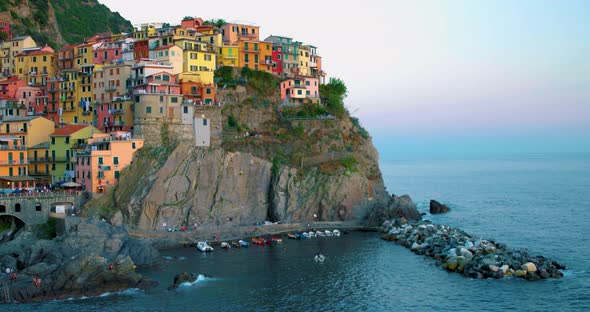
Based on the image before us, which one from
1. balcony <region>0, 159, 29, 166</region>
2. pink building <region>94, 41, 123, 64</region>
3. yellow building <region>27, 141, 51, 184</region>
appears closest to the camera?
balcony <region>0, 159, 29, 166</region>

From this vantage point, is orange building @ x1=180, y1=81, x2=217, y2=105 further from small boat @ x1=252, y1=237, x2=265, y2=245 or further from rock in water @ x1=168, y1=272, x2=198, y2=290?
rock in water @ x1=168, y1=272, x2=198, y2=290

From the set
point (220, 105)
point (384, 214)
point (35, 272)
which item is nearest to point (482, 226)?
point (384, 214)

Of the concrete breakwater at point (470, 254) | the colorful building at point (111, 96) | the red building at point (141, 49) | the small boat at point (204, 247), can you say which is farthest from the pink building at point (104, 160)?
the concrete breakwater at point (470, 254)

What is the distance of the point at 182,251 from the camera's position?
64.8m

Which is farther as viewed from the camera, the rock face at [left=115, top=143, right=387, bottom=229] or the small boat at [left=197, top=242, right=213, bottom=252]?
the rock face at [left=115, top=143, right=387, bottom=229]

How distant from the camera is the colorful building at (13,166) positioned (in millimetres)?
71062

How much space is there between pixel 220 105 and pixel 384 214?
25.1m

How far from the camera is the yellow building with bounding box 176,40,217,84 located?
82438 mm

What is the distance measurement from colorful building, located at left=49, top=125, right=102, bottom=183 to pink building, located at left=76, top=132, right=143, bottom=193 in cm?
245

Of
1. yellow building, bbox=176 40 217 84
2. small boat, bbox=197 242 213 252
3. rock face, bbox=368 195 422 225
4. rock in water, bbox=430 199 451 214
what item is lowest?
small boat, bbox=197 242 213 252

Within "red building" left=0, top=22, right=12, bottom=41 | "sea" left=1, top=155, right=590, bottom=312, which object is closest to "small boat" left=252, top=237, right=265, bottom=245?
"sea" left=1, top=155, right=590, bottom=312

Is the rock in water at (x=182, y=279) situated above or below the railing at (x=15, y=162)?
below

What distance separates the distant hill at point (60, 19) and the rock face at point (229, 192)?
173 ft

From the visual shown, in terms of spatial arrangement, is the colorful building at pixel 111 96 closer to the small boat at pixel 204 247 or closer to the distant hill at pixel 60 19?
the small boat at pixel 204 247
